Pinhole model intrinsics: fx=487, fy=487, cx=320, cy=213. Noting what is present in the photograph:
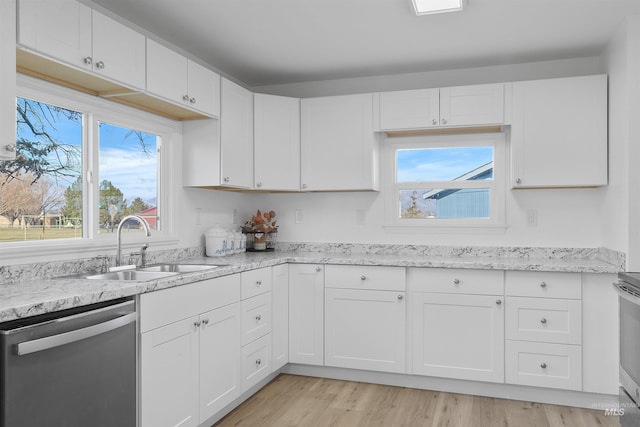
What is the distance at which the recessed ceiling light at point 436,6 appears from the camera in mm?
2583

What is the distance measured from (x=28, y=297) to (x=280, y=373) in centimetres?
225

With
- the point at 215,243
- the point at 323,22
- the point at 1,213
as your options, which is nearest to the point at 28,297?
the point at 1,213

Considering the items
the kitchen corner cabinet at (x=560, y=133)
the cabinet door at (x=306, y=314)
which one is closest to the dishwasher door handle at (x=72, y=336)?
the cabinet door at (x=306, y=314)

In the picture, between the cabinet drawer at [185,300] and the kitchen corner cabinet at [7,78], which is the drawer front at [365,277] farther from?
the kitchen corner cabinet at [7,78]

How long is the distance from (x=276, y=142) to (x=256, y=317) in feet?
4.60

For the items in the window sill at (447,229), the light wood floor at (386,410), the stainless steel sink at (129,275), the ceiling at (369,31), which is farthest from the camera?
the window sill at (447,229)

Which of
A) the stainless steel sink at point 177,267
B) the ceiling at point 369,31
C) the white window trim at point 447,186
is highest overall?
the ceiling at point 369,31

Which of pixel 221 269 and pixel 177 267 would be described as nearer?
pixel 221 269

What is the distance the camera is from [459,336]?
327 cm

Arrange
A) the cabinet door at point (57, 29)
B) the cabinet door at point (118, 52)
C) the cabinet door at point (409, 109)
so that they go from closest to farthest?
the cabinet door at point (57, 29)
the cabinet door at point (118, 52)
the cabinet door at point (409, 109)

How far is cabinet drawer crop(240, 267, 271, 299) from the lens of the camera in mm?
2998

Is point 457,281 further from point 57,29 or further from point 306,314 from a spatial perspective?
point 57,29

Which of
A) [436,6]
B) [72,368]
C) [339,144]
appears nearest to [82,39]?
[72,368]

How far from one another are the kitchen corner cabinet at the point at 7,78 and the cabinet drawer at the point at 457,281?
2466mm
